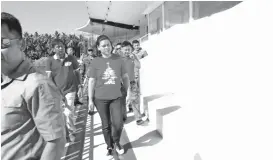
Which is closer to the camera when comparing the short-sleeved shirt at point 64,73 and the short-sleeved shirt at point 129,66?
the short-sleeved shirt at point 64,73

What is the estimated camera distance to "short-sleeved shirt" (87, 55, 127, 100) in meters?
3.69

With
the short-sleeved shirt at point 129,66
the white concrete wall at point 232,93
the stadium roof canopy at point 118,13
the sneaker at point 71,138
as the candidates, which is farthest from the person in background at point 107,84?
the stadium roof canopy at point 118,13

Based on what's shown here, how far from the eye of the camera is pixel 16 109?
123cm

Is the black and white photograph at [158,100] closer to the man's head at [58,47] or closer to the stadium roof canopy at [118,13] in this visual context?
the man's head at [58,47]

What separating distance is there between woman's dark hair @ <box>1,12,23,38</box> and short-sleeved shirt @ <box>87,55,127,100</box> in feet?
7.87

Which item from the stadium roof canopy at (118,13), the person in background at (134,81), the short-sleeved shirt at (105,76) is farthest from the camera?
the stadium roof canopy at (118,13)

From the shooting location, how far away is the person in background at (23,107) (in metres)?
1.23

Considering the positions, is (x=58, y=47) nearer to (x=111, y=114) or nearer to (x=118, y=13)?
A: (x=111, y=114)

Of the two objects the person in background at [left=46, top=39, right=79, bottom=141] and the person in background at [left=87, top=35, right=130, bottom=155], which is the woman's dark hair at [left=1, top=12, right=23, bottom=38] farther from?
the person in background at [left=46, top=39, right=79, bottom=141]

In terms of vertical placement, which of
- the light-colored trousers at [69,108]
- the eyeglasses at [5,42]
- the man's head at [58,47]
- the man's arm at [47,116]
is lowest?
the light-colored trousers at [69,108]

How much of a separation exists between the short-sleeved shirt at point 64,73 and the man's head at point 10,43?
3.17 metres

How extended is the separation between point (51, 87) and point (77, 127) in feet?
14.9

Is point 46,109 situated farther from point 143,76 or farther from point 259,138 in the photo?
point 143,76

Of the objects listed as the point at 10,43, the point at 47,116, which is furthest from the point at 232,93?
the point at 10,43
